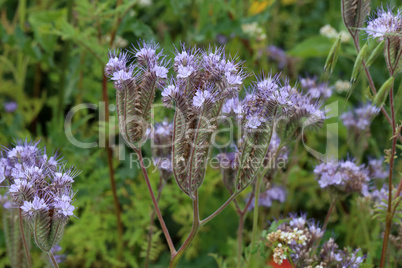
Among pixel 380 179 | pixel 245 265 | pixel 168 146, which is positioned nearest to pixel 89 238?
pixel 168 146

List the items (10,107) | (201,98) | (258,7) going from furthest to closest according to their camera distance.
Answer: (258,7) < (10,107) < (201,98)

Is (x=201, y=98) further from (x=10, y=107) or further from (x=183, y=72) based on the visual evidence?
(x=10, y=107)

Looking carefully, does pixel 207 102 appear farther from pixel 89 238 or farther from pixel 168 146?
pixel 89 238

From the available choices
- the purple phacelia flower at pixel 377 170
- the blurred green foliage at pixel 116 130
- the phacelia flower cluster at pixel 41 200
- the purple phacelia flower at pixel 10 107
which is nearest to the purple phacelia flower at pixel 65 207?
the phacelia flower cluster at pixel 41 200

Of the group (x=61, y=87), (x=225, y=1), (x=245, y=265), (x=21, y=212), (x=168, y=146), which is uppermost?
(x=225, y=1)

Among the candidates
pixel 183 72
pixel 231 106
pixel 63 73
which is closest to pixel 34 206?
pixel 183 72

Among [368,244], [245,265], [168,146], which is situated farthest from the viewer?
[368,244]

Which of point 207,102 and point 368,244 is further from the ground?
point 207,102

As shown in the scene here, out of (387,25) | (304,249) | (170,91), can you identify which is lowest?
(304,249)
